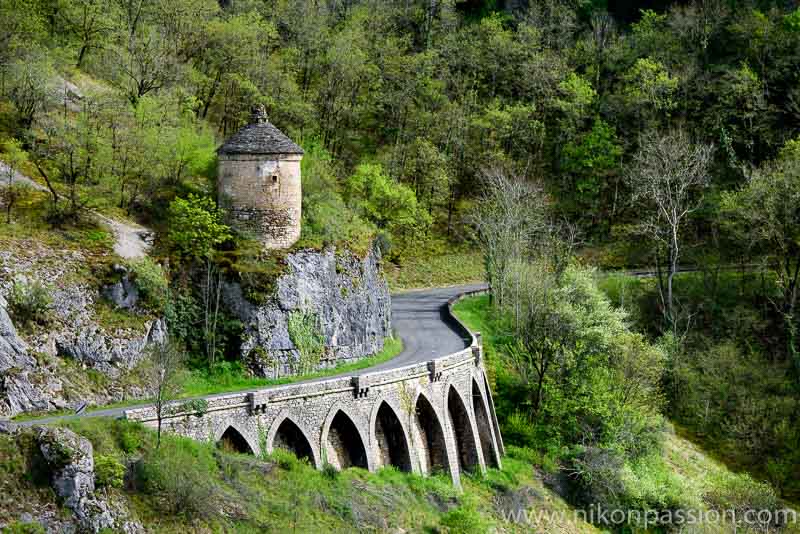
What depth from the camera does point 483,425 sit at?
5372 centimetres

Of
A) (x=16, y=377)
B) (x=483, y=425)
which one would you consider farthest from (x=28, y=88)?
(x=483, y=425)

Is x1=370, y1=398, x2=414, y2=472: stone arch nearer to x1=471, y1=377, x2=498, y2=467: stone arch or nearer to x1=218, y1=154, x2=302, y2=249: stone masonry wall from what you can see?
x1=471, y1=377, x2=498, y2=467: stone arch

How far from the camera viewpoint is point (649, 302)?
71.2 metres

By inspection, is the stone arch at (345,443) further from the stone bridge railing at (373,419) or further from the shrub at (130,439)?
the shrub at (130,439)

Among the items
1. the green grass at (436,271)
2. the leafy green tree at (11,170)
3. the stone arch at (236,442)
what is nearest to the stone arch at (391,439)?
the stone arch at (236,442)

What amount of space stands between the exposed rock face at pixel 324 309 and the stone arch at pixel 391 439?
3.90 meters

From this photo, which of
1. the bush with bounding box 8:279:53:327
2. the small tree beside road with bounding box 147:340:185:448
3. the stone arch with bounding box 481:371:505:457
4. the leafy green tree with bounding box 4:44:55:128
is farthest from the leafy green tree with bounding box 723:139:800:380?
the bush with bounding box 8:279:53:327

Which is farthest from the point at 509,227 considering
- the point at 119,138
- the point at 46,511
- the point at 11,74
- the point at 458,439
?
the point at 46,511

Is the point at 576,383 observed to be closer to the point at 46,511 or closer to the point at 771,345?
the point at 771,345

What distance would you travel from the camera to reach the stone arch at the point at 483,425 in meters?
53.1

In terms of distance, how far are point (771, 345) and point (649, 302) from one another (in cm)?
765

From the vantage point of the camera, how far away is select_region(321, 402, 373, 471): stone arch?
145ft

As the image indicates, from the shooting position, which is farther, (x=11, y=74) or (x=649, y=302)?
(x=649, y=302)

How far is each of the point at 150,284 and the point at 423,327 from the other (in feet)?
64.9
